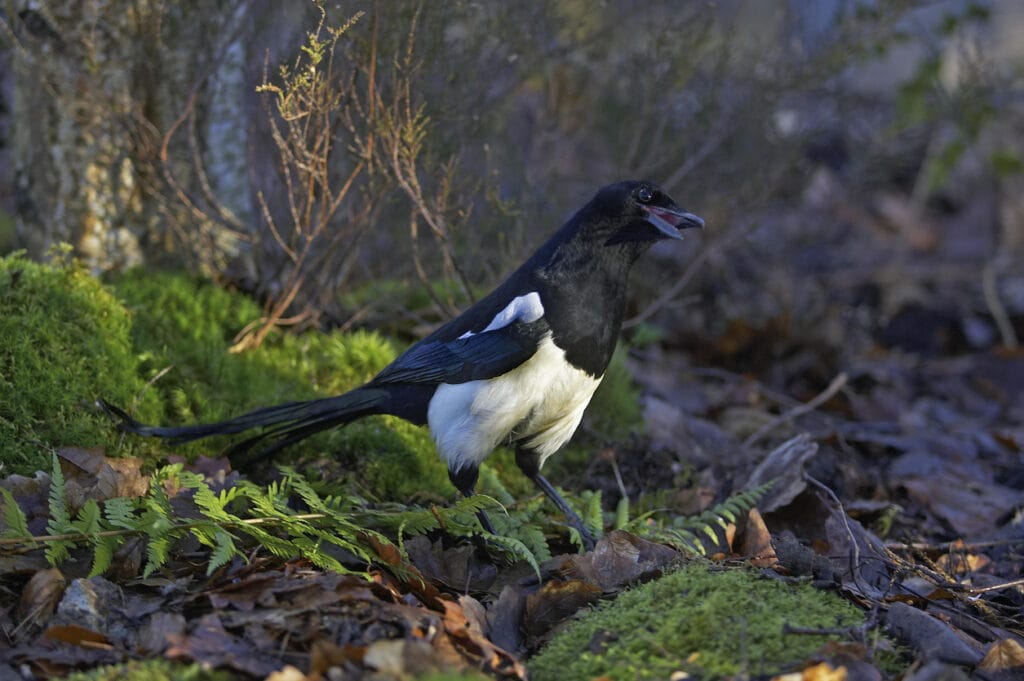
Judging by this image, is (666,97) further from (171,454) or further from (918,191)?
(918,191)

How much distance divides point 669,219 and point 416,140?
3.44ft

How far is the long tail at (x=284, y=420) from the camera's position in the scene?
A: 11.8 feet

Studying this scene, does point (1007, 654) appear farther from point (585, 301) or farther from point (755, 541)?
point (585, 301)

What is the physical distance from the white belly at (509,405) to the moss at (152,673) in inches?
57.9

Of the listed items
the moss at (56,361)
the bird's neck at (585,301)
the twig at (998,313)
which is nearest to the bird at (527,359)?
the bird's neck at (585,301)

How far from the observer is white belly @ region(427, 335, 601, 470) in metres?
3.46

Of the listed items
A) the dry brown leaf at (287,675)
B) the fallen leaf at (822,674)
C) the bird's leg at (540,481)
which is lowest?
the bird's leg at (540,481)

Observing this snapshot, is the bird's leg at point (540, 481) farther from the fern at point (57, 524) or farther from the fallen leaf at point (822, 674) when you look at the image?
the fern at point (57, 524)

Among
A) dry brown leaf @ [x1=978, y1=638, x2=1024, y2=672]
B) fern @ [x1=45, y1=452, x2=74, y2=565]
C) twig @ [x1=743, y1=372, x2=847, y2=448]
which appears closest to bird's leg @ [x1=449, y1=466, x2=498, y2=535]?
fern @ [x1=45, y1=452, x2=74, y2=565]

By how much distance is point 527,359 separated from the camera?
345cm

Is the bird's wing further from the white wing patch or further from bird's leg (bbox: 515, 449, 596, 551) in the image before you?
bird's leg (bbox: 515, 449, 596, 551)

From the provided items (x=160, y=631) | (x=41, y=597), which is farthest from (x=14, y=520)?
(x=160, y=631)

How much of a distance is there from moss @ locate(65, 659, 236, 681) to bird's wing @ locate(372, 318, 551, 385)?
1.55 metres

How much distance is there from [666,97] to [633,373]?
1.53 meters
